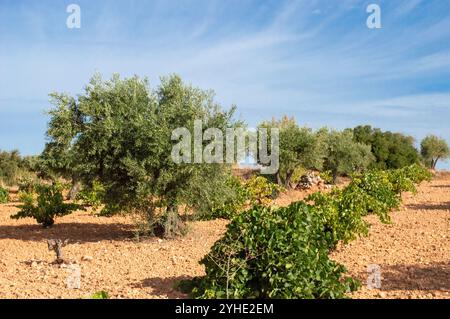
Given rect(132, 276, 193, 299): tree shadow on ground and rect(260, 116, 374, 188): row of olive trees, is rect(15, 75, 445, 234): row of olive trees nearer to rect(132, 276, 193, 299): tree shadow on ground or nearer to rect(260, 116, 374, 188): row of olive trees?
rect(132, 276, 193, 299): tree shadow on ground

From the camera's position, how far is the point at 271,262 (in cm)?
706

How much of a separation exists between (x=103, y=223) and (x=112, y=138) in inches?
239

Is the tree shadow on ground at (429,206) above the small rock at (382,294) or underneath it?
above

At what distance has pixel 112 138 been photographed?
1368cm

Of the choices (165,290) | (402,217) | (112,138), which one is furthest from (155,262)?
(402,217)

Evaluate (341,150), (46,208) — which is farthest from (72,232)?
(341,150)

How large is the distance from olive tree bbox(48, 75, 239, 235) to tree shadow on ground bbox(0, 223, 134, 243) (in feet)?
5.44

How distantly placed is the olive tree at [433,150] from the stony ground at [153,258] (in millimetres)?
64016

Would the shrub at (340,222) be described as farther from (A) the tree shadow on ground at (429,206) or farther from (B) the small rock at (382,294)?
(A) the tree shadow on ground at (429,206)

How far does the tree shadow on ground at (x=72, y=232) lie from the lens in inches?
607

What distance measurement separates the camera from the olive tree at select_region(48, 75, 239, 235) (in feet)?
43.8

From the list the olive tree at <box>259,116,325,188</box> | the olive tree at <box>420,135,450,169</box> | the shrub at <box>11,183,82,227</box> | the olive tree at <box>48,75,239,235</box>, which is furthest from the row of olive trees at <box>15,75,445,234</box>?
the olive tree at <box>420,135,450,169</box>

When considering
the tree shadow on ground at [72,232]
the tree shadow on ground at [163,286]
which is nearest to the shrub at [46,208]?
the tree shadow on ground at [72,232]
